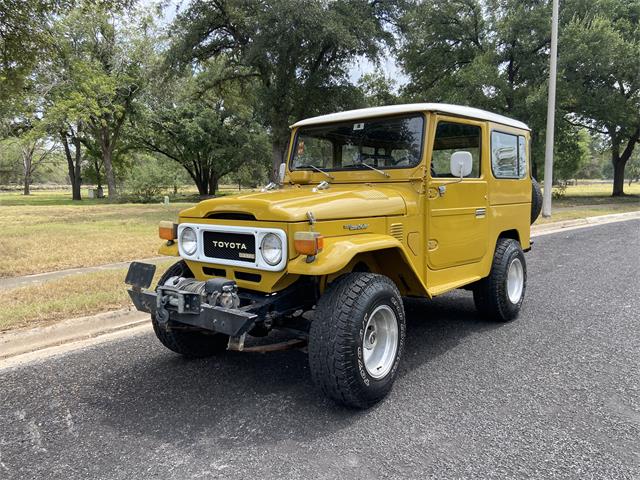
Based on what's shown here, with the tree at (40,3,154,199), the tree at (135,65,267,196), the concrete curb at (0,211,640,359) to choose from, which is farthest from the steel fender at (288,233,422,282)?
the tree at (135,65,267,196)

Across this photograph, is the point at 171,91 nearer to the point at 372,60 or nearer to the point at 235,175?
the point at 372,60

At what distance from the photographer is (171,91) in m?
24.6

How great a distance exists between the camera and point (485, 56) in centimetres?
2197

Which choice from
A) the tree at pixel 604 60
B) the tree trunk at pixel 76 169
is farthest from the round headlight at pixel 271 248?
the tree trunk at pixel 76 169

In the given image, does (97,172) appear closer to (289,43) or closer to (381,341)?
(289,43)

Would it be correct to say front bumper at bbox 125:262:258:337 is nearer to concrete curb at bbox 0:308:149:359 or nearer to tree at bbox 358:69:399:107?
concrete curb at bbox 0:308:149:359

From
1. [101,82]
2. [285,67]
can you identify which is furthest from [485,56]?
[101,82]

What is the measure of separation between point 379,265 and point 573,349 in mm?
1992

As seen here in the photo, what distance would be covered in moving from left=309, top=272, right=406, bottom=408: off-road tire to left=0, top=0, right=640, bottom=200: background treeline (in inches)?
290

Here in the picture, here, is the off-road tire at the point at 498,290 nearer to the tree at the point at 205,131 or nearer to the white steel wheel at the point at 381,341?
the white steel wheel at the point at 381,341

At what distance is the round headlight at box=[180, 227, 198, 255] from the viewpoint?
12.1ft

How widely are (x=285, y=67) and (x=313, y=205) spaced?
613 inches

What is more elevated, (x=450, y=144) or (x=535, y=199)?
(x=450, y=144)

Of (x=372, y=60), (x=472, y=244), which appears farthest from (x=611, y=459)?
(x=372, y=60)
